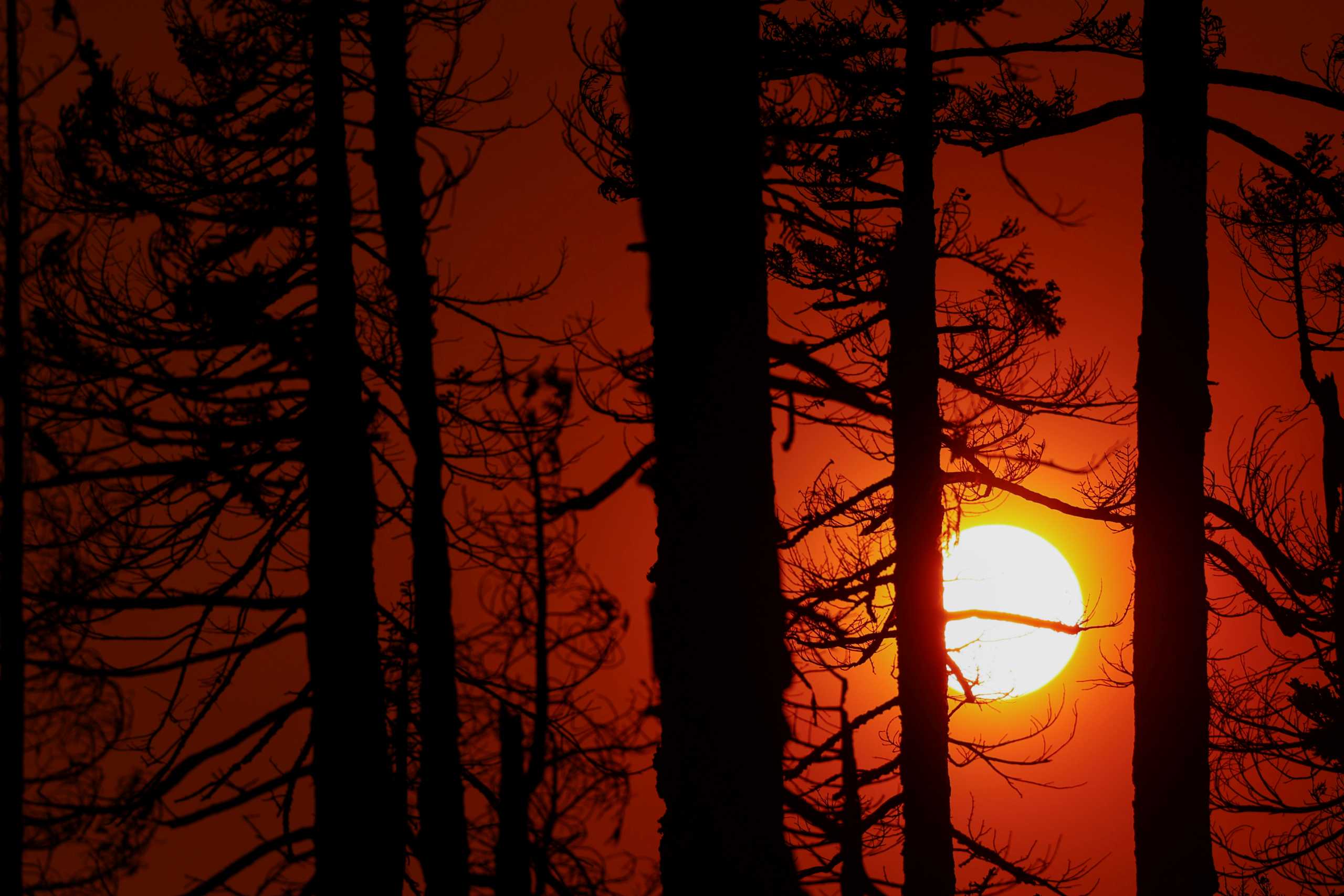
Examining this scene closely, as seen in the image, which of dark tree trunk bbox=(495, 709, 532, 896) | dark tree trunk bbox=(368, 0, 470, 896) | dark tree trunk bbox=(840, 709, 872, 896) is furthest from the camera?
dark tree trunk bbox=(368, 0, 470, 896)

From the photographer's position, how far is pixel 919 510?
8.41 metres

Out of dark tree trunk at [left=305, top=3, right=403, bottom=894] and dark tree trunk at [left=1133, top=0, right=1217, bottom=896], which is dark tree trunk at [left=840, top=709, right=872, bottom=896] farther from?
dark tree trunk at [left=305, top=3, right=403, bottom=894]

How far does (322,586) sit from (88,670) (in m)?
1.42

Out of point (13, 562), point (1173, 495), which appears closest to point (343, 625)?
point (13, 562)

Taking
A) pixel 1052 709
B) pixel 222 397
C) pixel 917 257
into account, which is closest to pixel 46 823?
pixel 222 397

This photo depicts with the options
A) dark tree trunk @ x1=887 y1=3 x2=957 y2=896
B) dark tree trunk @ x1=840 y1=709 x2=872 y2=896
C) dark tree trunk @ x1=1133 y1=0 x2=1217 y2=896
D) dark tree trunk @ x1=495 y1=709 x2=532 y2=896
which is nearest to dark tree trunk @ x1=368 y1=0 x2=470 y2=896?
dark tree trunk @ x1=495 y1=709 x2=532 y2=896

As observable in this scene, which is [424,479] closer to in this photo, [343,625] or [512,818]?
[343,625]

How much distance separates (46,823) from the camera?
7.28 metres

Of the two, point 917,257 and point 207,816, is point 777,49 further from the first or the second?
point 207,816

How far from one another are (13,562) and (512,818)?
4.99 meters

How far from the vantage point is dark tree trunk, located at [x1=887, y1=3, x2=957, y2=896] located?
8.24m

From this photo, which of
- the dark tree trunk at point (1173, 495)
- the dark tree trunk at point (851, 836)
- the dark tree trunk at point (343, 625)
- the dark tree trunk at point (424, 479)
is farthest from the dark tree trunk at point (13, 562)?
the dark tree trunk at point (1173, 495)

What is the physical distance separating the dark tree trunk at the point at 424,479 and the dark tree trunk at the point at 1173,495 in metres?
4.16

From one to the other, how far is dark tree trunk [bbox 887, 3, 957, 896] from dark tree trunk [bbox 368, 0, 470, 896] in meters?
3.56
